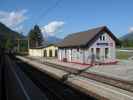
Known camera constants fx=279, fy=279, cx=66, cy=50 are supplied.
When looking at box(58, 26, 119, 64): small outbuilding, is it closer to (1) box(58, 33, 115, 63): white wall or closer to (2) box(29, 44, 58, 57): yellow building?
(1) box(58, 33, 115, 63): white wall

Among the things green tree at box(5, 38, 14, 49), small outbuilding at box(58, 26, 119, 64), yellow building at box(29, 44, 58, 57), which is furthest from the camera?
green tree at box(5, 38, 14, 49)

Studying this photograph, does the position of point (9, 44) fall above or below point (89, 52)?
above

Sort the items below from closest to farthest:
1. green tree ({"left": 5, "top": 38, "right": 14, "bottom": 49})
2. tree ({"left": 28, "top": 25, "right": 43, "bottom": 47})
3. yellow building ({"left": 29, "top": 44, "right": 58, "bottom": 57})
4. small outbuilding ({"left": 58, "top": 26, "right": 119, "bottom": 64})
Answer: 1. small outbuilding ({"left": 58, "top": 26, "right": 119, "bottom": 64})
2. yellow building ({"left": 29, "top": 44, "right": 58, "bottom": 57})
3. tree ({"left": 28, "top": 25, "right": 43, "bottom": 47})
4. green tree ({"left": 5, "top": 38, "right": 14, "bottom": 49})

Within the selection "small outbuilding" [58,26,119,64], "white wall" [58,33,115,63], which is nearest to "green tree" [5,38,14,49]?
"white wall" [58,33,115,63]

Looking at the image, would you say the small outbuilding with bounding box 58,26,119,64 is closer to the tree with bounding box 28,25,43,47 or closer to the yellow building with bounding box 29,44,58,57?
the yellow building with bounding box 29,44,58,57

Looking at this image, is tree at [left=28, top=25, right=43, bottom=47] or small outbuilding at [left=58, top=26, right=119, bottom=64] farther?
tree at [left=28, top=25, right=43, bottom=47]

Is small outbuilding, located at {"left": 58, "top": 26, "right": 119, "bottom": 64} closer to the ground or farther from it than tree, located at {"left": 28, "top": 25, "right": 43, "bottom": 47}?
closer to the ground

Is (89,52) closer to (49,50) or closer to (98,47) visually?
(98,47)

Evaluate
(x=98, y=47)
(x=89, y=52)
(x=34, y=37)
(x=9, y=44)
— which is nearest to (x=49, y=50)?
(x=98, y=47)

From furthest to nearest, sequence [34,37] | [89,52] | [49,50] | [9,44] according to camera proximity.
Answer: [9,44]
[34,37]
[49,50]
[89,52]

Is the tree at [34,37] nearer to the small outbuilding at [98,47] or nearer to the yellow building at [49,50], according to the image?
the yellow building at [49,50]

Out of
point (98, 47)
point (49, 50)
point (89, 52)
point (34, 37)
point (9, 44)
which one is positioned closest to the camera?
point (89, 52)

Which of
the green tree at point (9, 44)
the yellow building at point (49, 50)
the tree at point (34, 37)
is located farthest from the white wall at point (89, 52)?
the green tree at point (9, 44)

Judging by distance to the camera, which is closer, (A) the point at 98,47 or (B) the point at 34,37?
(A) the point at 98,47
